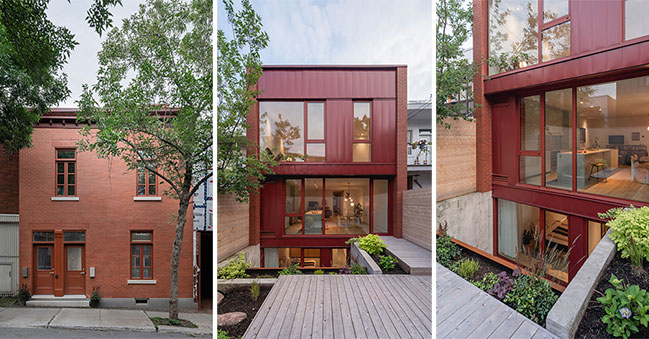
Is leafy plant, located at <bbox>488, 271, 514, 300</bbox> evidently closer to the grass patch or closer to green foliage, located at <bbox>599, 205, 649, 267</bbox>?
green foliage, located at <bbox>599, 205, 649, 267</bbox>

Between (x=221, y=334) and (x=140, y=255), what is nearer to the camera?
(x=221, y=334)

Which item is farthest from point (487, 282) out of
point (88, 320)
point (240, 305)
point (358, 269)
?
point (88, 320)

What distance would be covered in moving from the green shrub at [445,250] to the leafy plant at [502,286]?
369mm

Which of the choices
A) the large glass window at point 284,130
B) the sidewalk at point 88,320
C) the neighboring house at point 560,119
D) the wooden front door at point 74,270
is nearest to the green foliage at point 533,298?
the neighboring house at point 560,119

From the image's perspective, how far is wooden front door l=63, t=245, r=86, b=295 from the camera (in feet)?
8.88

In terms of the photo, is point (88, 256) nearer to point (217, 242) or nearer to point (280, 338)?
point (217, 242)

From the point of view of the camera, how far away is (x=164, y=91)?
273 centimetres

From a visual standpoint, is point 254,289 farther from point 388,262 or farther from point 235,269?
point 388,262

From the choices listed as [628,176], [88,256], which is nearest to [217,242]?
[88,256]

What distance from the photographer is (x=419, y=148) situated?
1.77 m

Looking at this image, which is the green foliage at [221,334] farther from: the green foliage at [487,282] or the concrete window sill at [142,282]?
the green foliage at [487,282]

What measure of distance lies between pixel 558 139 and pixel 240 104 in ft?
9.02

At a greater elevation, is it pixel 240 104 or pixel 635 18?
pixel 635 18

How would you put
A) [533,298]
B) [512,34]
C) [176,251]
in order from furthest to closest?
[176,251] → [512,34] → [533,298]
